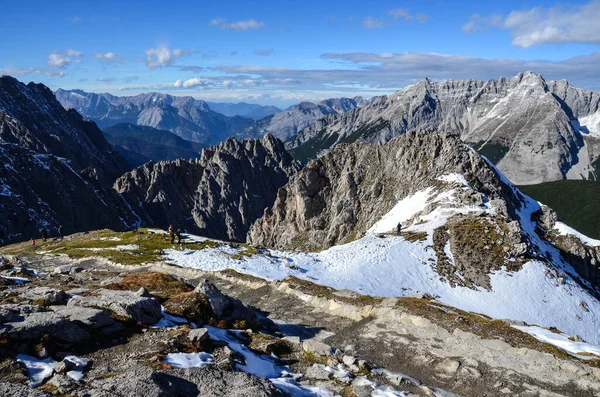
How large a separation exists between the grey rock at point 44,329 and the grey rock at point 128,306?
3367 millimetres

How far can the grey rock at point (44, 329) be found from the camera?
19094 millimetres

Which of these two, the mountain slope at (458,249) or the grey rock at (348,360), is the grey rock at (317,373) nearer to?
the grey rock at (348,360)

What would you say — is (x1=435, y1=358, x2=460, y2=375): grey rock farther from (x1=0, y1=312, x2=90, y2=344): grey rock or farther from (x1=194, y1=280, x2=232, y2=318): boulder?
(x1=0, y1=312, x2=90, y2=344): grey rock

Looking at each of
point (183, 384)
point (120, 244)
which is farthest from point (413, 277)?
point (120, 244)

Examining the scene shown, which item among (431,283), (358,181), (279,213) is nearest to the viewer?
(431,283)

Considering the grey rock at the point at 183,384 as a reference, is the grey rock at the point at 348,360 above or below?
below

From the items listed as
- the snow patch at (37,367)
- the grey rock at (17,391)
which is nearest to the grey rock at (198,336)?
the snow patch at (37,367)

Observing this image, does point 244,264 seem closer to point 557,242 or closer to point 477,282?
point 477,282

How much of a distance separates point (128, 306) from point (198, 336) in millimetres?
5155

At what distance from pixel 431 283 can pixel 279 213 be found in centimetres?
12472

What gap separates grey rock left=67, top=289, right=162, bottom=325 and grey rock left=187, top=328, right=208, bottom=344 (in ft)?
11.9

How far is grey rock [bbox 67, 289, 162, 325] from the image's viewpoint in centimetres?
2428

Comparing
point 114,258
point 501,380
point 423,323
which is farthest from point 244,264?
point 501,380

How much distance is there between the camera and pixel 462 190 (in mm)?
88438
